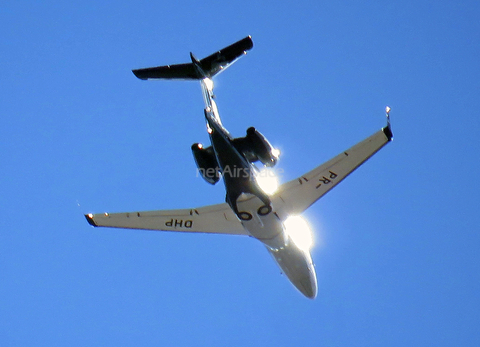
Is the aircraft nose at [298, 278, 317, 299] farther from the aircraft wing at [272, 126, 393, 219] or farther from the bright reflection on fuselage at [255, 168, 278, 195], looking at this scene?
the bright reflection on fuselage at [255, 168, 278, 195]

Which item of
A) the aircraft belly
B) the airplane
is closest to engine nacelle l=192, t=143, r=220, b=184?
the airplane

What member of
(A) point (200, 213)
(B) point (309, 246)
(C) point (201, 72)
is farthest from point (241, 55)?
(B) point (309, 246)

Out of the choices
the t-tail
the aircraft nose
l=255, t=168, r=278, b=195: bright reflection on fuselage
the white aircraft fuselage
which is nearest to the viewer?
the white aircraft fuselage

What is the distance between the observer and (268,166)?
26.0 metres

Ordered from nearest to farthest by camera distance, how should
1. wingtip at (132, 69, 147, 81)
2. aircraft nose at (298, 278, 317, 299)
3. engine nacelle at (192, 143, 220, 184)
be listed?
engine nacelle at (192, 143, 220, 184), wingtip at (132, 69, 147, 81), aircraft nose at (298, 278, 317, 299)

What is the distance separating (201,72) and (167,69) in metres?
1.39

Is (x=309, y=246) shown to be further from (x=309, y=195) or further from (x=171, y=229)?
(x=171, y=229)

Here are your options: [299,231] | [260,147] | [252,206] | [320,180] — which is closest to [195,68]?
[260,147]

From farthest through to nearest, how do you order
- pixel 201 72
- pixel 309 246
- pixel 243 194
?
1. pixel 309 246
2. pixel 201 72
3. pixel 243 194

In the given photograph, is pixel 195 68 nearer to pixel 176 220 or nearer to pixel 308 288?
pixel 176 220

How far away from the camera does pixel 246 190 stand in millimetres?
25828

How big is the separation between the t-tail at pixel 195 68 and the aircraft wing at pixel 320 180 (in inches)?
216

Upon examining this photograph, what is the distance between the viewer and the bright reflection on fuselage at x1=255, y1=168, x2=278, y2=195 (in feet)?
87.0

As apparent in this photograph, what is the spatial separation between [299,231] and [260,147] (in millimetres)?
5141
